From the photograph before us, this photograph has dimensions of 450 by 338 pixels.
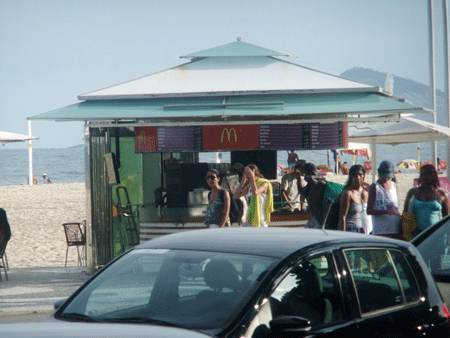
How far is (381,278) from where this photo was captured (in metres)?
4.41

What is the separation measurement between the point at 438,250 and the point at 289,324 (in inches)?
113

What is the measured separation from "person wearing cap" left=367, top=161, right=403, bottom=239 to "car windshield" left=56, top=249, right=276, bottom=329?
212 inches

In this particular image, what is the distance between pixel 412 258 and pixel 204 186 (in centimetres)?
811

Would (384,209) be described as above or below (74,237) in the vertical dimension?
above

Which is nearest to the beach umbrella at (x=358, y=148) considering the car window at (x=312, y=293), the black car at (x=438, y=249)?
the black car at (x=438, y=249)

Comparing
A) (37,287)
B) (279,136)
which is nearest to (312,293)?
(279,136)

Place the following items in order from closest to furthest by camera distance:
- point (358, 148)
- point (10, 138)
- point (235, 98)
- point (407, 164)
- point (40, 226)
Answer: point (235, 98)
point (10, 138)
point (40, 226)
point (358, 148)
point (407, 164)

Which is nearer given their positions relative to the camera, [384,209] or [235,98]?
[384,209]

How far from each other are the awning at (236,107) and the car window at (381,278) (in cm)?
557

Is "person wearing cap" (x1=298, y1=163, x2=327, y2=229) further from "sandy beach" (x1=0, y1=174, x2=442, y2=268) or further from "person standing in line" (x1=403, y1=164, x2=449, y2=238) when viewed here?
"sandy beach" (x1=0, y1=174, x2=442, y2=268)

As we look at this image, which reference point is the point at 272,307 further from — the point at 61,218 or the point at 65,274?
the point at 61,218

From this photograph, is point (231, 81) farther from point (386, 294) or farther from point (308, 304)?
point (308, 304)

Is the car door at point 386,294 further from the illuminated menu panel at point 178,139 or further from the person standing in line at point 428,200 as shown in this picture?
the illuminated menu panel at point 178,139

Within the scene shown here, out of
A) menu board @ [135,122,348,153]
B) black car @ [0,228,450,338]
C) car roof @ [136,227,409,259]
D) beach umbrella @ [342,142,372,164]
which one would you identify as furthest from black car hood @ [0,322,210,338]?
beach umbrella @ [342,142,372,164]
